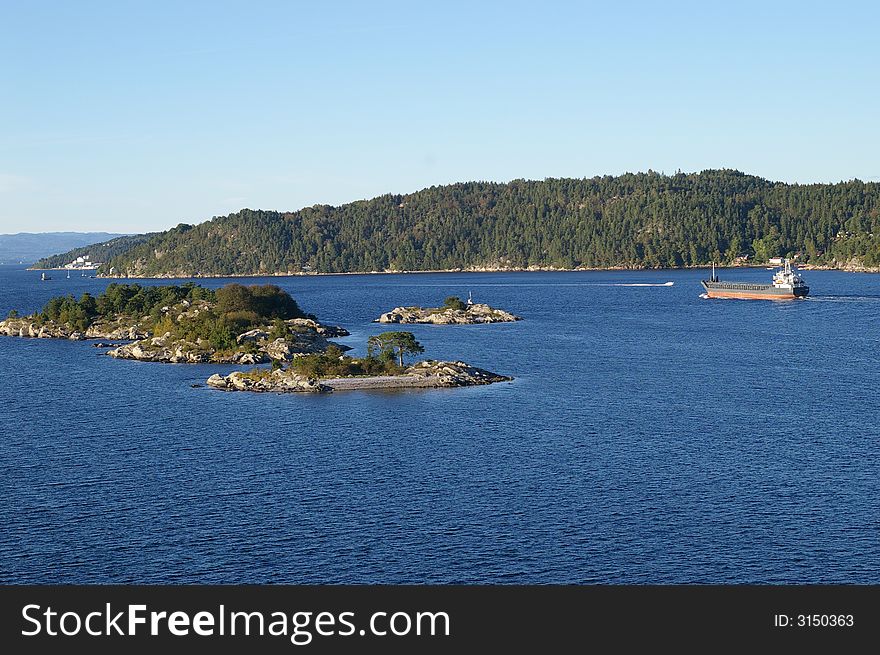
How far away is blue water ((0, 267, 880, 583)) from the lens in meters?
61.6

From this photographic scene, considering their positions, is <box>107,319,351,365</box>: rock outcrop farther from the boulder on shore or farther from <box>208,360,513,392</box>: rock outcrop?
<box>208,360,513,392</box>: rock outcrop

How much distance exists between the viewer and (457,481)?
7938 centimetres

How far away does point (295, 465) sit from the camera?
85500 millimetres

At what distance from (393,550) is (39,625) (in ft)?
93.6

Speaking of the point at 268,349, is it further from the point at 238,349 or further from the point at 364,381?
the point at 364,381

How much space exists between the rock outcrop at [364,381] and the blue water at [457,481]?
12.0 feet

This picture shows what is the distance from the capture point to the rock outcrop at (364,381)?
414 ft

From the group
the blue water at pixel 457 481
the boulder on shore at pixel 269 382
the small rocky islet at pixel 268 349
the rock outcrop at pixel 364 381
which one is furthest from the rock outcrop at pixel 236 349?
the blue water at pixel 457 481

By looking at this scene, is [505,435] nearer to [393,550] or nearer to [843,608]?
[393,550]

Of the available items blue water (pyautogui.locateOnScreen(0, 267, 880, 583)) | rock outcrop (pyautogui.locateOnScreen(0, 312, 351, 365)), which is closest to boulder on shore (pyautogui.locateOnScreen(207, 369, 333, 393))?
blue water (pyautogui.locateOnScreen(0, 267, 880, 583))

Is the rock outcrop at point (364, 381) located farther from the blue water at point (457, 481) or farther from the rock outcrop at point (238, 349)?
the rock outcrop at point (238, 349)

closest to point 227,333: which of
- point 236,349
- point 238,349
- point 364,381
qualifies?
point 236,349

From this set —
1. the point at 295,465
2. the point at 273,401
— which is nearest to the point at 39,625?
the point at 295,465

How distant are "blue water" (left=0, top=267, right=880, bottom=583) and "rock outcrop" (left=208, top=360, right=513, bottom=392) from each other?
3.65 meters
